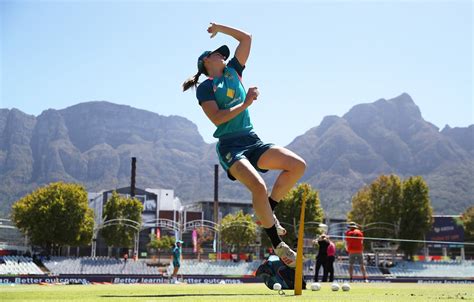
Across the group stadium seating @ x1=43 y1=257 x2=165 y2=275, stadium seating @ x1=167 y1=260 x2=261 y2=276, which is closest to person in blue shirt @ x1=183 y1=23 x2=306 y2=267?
stadium seating @ x1=167 y1=260 x2=261 y2=276

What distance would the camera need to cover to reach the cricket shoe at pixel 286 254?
17.9 ft

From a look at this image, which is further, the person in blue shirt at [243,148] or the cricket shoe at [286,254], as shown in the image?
the person in blue shirt at [243,148]

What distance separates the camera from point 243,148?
19.8 ft

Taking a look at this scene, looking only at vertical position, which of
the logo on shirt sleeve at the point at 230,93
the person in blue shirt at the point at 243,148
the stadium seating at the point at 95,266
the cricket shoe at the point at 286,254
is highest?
the logo on shirt sleeve at the point at 230,93

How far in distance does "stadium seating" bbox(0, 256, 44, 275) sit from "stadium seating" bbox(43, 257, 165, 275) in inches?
86.0

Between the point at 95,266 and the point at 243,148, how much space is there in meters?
46.9

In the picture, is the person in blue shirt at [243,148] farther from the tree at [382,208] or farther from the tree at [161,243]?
the tree at [161,243]

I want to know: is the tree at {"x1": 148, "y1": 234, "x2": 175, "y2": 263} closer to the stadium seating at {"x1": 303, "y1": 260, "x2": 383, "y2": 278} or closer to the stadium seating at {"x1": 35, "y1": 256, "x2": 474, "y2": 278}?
the stadium seating at {"x1": 35, "y1": 256, "x2": 474, "y2": 278}

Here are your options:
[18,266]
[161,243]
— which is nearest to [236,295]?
[18,266]

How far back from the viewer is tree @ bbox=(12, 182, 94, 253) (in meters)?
58.0

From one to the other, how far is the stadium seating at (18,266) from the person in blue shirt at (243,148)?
37.9 metres

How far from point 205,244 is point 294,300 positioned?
129 metres

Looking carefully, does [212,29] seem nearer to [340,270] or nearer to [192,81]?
[192,81]

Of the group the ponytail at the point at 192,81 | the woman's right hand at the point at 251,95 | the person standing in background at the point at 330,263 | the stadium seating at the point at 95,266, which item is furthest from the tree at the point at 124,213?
the woman's right hand at the point at 251,95
